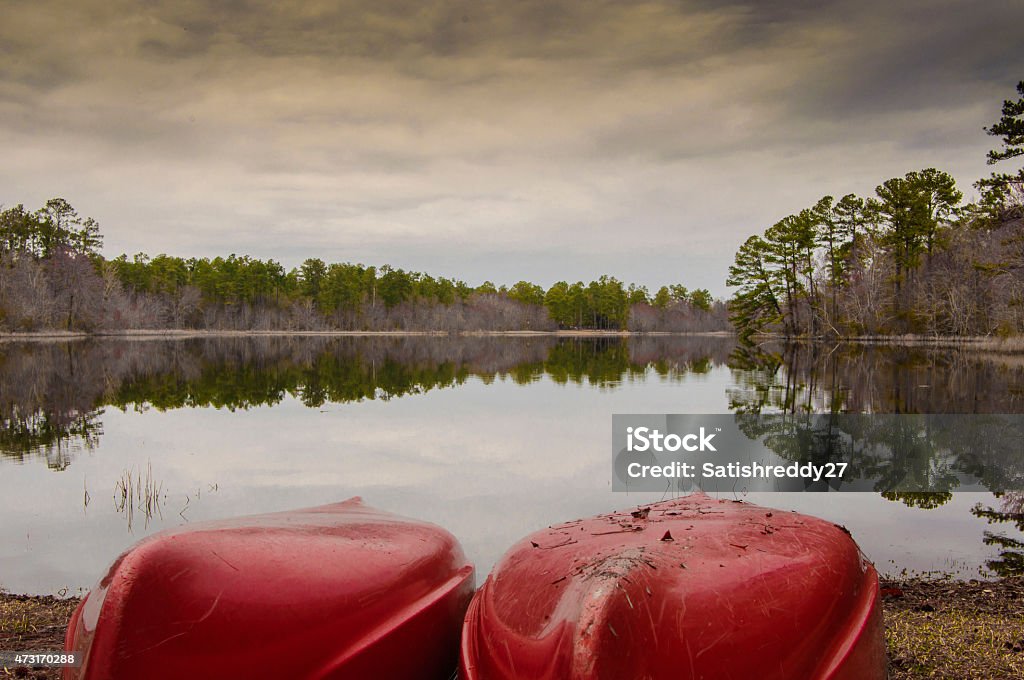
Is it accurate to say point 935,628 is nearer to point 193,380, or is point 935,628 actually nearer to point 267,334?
point 193,380

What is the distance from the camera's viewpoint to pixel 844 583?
3660mm

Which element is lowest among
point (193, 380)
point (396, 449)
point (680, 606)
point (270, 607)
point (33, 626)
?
point (396, 449)

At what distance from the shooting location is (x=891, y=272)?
63.3m

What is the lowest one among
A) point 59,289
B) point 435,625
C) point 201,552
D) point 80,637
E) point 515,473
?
point 515,473

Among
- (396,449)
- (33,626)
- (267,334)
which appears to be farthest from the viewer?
(267,334)

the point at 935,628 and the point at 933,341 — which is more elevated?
the point at 933,341

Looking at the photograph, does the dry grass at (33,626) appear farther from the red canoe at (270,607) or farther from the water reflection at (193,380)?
the water reflection at (193,380)

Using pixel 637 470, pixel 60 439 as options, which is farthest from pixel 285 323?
pixel 637 470

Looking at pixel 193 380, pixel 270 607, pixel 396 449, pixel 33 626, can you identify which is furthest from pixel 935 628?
pixel 193 380

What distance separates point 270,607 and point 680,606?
1.86 metres

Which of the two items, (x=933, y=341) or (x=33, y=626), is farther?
(x=933, y=341)

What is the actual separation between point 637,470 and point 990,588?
6741 mm

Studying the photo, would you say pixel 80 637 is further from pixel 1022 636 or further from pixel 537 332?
pixel 537 332

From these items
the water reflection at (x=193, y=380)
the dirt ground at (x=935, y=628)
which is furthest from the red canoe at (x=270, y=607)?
the water reflection at (x=193, y=380)
